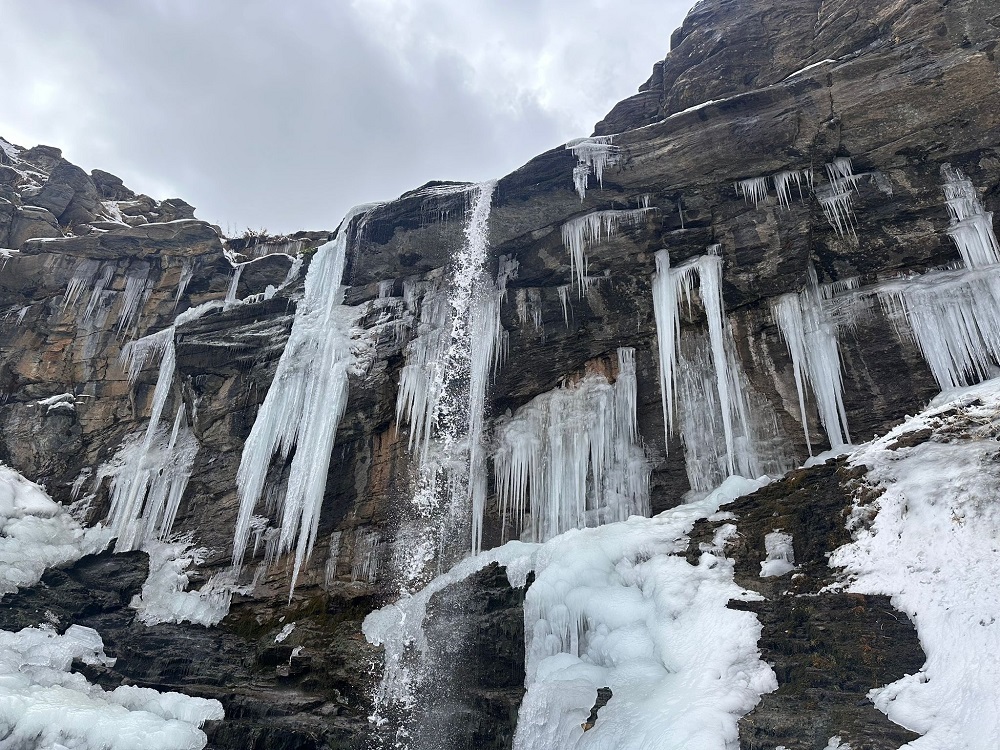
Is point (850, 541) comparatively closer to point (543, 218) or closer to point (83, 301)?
point (543, 218)

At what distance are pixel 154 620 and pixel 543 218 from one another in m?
12.9

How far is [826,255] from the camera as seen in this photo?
12.8m

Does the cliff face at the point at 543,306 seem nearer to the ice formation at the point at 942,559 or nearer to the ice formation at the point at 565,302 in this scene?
the ice formation at the point at 565,302

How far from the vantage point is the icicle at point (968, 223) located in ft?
37.8

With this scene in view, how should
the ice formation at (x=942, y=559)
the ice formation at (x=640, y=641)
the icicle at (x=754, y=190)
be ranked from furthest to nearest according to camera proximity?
the icicle at (x=754, y=190) → the ice formation at (x=640, y=641) → the ice formation at (x=942, y=559)

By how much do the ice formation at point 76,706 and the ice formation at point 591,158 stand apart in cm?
1255

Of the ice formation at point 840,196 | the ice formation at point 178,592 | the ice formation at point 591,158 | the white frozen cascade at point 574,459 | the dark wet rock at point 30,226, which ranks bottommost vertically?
the ice formation at point 178,592

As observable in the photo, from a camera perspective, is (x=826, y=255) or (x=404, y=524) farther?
(x=404, y=524)

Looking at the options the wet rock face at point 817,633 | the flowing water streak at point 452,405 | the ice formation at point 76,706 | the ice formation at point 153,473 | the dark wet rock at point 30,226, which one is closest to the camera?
the wet rock face at point 817,633

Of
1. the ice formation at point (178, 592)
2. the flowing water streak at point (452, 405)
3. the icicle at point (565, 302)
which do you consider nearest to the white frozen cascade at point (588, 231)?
the icicle at point (565, 302)

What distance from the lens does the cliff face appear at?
11.8 m

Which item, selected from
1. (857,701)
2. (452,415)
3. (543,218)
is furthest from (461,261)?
(857,701)

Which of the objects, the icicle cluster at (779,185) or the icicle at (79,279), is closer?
the icicle cluster at (779,185)

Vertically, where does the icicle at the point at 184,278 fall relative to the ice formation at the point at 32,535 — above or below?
above
